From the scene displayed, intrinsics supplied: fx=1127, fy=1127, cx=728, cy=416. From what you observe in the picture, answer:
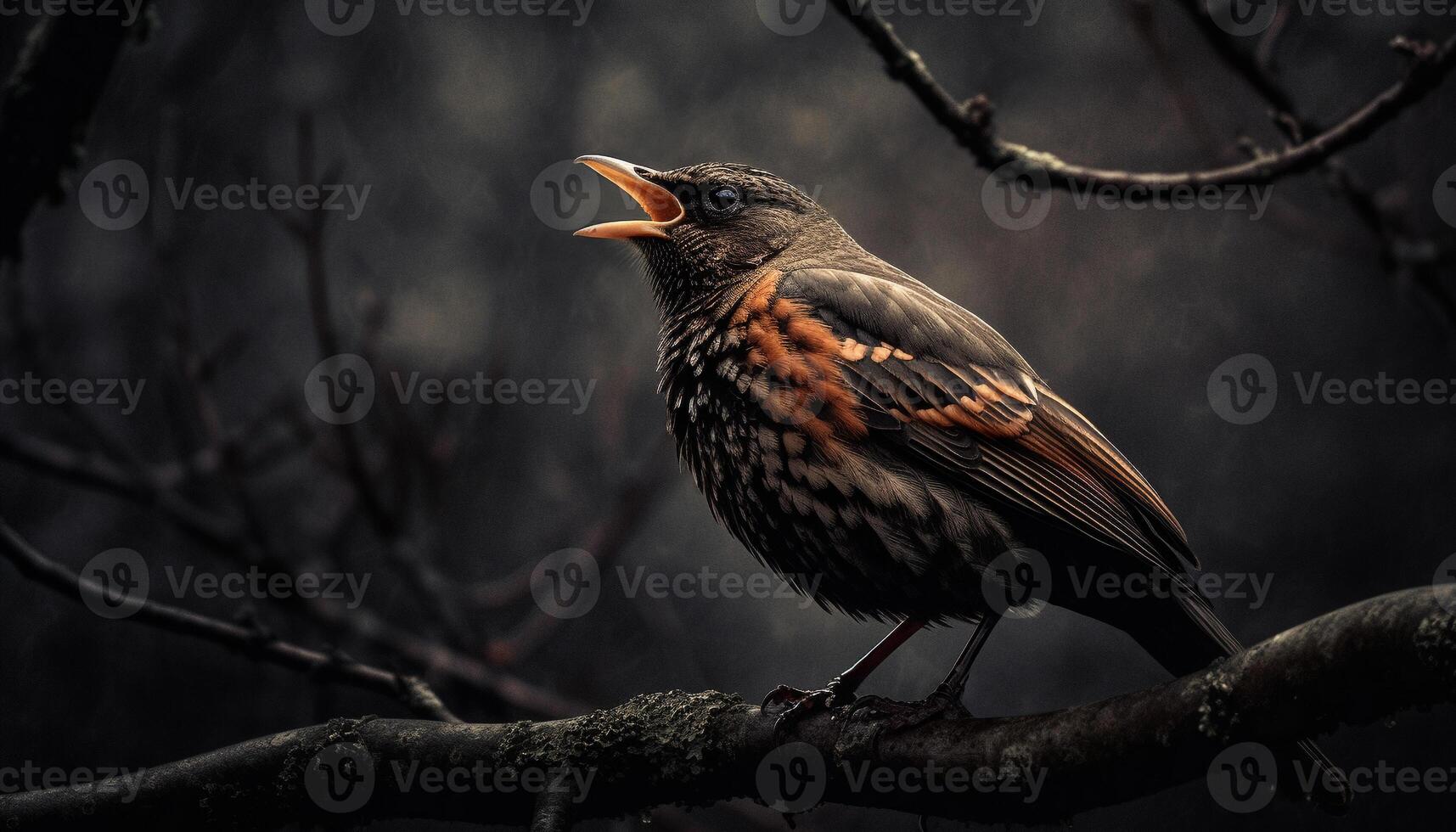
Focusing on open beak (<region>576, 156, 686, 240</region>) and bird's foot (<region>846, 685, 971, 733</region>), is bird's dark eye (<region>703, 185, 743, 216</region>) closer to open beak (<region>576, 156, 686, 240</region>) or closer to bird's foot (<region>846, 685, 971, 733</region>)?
open beak (<region>576, 156, 686, 240</region>)

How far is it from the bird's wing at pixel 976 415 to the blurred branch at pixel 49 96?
194 centimetres

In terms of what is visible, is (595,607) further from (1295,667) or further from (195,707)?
(1295,667)

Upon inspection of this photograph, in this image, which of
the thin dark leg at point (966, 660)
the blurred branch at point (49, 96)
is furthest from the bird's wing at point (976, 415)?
the blurred branch at point (49, 96)

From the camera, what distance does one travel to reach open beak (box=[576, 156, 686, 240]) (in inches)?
146

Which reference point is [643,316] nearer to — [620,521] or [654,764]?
[620,521]

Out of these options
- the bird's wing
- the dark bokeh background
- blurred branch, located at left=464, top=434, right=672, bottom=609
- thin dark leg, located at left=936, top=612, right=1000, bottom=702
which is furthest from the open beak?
thin dark leg, located at left=936, top=612, right=1000, bottom=702

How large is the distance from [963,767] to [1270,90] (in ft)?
6.83

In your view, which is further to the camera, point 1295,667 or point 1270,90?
point 1270,90

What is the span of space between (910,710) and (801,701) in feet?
0.90

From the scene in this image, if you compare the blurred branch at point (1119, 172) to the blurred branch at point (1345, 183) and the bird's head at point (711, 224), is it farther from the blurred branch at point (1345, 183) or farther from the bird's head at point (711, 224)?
the bird's head at point (711, 224)

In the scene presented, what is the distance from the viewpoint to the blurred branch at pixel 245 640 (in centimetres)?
263

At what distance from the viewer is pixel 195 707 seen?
5.58m

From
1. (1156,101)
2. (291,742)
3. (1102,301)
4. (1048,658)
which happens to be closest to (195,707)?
(291,742)

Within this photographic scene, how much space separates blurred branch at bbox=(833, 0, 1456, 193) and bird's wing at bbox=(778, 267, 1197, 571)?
1.88 ft
